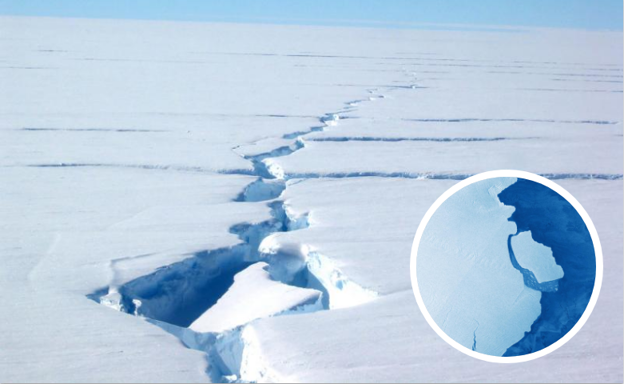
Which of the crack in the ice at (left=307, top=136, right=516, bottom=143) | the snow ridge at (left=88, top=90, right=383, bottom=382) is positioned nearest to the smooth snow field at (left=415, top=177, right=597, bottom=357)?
the snow ridge at (left=88, top=90, right=383, bottom=382)

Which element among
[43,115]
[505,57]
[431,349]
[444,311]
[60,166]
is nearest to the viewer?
[444,311]

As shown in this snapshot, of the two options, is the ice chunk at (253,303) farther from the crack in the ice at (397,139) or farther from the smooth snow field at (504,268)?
the crack in the ice at (397,139)

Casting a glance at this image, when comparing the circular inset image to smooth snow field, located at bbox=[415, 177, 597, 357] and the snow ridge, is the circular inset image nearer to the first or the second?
smooth snow field, located at bbox=[415, 177, 597, 357]

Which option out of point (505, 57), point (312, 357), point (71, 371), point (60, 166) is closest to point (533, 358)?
point (312, 357)

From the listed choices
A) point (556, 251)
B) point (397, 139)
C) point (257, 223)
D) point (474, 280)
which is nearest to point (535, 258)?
point (556, 251)

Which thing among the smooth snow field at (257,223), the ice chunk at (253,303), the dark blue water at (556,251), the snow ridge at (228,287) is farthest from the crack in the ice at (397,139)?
the dark blue water at (556,251)

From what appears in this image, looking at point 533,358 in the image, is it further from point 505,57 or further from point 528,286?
point 505,57
